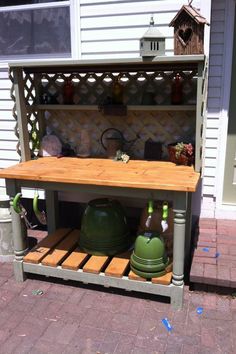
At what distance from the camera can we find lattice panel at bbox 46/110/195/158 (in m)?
3.85

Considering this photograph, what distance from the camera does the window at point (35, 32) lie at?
13.4 feet

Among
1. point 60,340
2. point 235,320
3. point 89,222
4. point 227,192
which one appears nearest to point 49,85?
point 89,222

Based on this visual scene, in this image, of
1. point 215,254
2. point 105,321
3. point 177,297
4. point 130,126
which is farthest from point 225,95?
point 105,321

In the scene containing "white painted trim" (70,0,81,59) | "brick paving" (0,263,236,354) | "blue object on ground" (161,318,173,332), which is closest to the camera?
"brick paving" (0,263,236,354)

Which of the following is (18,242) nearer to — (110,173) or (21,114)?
(110,173)

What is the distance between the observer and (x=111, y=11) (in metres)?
3.82

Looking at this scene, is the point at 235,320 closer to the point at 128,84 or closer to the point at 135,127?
the point at 135,127

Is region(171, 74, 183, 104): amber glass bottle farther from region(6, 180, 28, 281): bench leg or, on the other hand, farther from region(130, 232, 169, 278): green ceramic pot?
region(6, 180, 28, 281): bench leg

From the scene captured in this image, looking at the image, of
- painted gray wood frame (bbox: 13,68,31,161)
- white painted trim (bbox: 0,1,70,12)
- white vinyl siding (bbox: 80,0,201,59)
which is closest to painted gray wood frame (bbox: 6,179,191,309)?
painted gray wood frame (bbox: 13,68,31,161)

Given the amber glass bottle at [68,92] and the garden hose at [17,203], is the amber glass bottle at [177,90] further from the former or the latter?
the garden hose at [17,203]

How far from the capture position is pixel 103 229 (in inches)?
135

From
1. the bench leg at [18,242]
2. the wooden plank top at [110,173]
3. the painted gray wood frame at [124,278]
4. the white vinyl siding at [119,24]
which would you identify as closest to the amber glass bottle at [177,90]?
the white vinyl siding at [119,24]

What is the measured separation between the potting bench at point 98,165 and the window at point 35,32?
377mm

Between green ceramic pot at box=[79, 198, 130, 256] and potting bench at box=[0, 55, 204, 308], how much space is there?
5.0 inches
